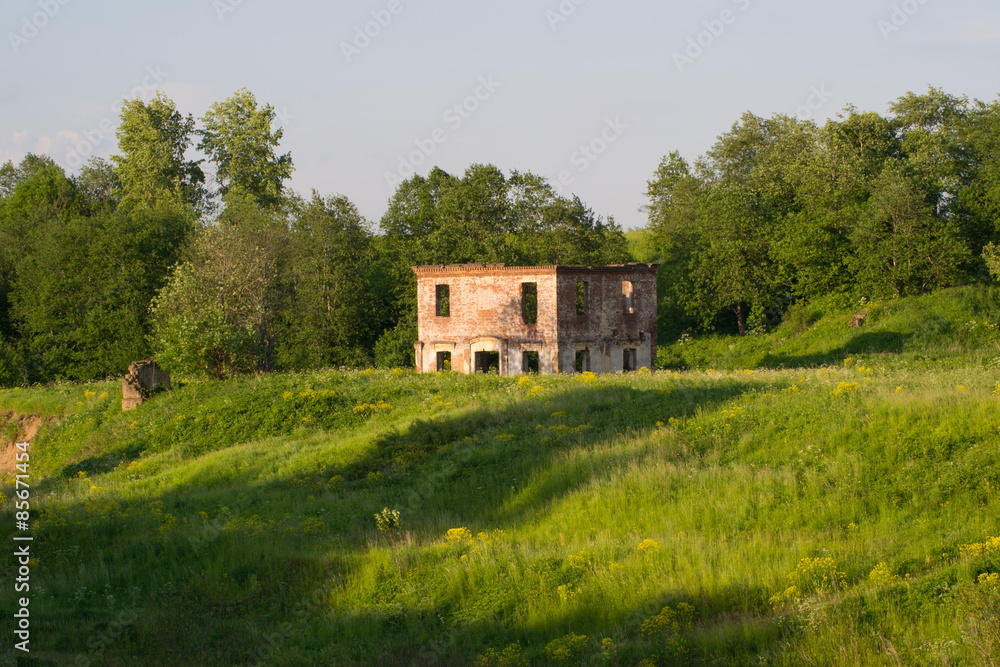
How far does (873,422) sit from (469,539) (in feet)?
21.7

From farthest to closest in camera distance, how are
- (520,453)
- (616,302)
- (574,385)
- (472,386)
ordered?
(616,302) < (472,386) < (574,385) < (520,453)

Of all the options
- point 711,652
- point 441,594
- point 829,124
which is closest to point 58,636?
point 441,594

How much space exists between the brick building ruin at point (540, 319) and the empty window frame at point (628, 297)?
0.13 feet

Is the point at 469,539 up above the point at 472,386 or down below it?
below

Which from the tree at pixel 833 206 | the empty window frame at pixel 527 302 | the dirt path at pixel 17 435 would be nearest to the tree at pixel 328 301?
the empty window frame at pixel 527 302

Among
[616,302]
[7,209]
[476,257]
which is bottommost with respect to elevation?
[616,302]

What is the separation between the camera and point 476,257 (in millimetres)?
43844

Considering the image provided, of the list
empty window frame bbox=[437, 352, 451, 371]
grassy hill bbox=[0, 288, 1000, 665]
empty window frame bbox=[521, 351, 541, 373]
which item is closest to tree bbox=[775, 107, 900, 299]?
empty window frame bbox=[521, 351, 541, 373]

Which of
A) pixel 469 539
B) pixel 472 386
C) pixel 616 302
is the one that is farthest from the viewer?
pixel 616 302

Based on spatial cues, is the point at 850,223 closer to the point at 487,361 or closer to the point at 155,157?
the point at 487,361

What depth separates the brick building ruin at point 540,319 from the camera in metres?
30.9

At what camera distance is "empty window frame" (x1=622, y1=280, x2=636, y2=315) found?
3198 centimetres

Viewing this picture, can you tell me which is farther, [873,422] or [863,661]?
[873,422]

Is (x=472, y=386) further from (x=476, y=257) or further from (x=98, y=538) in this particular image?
(x=476, y=257)
